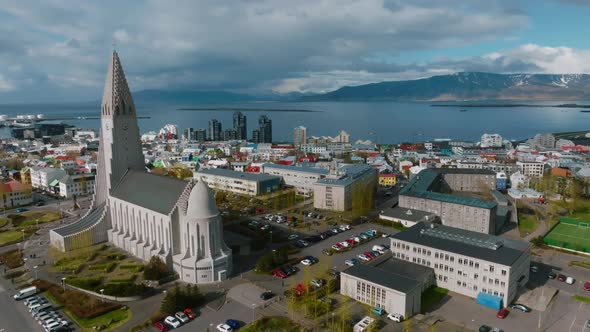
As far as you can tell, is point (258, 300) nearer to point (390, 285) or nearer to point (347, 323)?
point (347, 323)

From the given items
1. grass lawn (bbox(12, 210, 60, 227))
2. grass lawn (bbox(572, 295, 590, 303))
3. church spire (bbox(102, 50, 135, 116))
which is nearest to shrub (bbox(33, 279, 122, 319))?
church spire (bbox(102, 50, 135, 116))

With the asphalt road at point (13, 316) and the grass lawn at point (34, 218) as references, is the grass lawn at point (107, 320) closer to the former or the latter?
the asphalt road at point (13, 316)

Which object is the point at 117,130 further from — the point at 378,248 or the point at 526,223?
the point at 526,223

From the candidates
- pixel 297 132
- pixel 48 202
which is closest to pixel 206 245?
pixel 48 202

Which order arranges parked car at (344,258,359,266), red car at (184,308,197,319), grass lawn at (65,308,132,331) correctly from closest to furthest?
grass lawn at (65,308,132,331) → red car at (184,308,197,319) → parked car at (344,258,359,266)

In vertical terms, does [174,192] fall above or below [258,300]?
above

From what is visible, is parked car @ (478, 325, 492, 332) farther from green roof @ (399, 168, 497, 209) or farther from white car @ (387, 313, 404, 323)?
green roof @ (399, 168, 497, 209)
